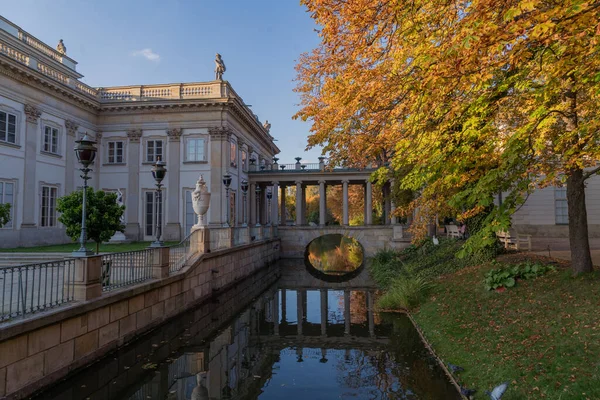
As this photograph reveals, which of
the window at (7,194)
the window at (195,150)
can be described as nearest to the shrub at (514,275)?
the window at (195,150)

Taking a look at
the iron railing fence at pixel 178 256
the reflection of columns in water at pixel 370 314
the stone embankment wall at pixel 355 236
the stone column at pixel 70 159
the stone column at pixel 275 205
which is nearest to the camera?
the reflection of columns in water at pixel 370 314

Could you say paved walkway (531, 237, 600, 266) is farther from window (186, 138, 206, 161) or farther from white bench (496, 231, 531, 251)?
window (186, 138, 206, 161)

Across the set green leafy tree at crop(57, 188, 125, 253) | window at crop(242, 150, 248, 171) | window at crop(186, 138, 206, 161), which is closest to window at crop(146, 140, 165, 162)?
window at crop(186, 138, 206, 161)

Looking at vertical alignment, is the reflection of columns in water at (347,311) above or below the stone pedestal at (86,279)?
below

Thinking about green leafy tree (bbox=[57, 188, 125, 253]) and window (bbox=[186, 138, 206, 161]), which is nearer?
green leafy tree (bbox=[57, 188, 125, 253])

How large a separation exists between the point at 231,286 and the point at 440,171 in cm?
1165

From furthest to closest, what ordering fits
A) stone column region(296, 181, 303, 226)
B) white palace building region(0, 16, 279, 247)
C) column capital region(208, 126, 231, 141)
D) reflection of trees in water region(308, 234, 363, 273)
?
stone column region(296, 181, 303, 226) < reflection of trees in water region(308, 234, 363, 273) < column capital region(208, 126, 231, 141) < white palace building region(0, 16, 279, 247)

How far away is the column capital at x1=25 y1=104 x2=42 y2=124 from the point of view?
20203 millimetres

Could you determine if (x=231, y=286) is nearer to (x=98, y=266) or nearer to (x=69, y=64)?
(x=98, y=266)

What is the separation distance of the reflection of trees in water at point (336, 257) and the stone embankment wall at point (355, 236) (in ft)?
5.21

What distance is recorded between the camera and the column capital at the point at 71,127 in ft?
76.6

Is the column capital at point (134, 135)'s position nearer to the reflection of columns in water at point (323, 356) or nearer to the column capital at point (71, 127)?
the column capital at point (71, 127)

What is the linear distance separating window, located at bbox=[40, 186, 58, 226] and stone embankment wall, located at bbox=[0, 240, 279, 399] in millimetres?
13618

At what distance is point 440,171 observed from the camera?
7.79 meters
